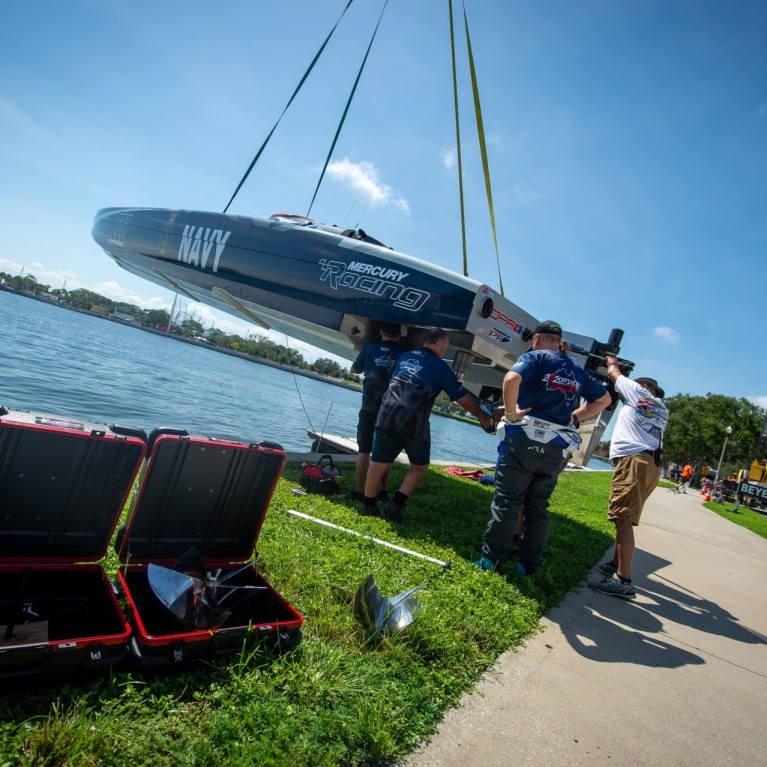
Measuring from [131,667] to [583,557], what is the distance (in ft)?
13.0

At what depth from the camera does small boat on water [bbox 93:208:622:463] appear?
473 centimetres

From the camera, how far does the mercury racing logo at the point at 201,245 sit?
6.47 m

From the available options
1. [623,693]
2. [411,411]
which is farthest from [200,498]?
[623,693]

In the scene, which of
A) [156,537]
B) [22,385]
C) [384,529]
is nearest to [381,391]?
[384,529]

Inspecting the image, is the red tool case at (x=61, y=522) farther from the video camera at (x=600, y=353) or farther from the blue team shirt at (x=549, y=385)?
the video camera at (x=600, y=353)

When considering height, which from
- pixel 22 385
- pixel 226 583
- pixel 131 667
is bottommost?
pixel 22 385

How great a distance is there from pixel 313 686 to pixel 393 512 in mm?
2398

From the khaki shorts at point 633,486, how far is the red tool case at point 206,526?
111 inches

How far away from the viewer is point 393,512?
409 cm

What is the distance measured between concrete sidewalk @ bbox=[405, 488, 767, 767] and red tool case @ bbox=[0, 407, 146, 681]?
4.53 feet

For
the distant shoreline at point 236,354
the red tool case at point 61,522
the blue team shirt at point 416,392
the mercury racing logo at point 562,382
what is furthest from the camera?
the distant shoreline at point 236,354

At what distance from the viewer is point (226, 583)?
218 cm

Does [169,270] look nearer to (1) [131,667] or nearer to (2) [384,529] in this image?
(2) [384,529]

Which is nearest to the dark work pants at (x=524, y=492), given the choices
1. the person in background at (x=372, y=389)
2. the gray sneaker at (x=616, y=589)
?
the gray sneaker at (x=616, y=589)
